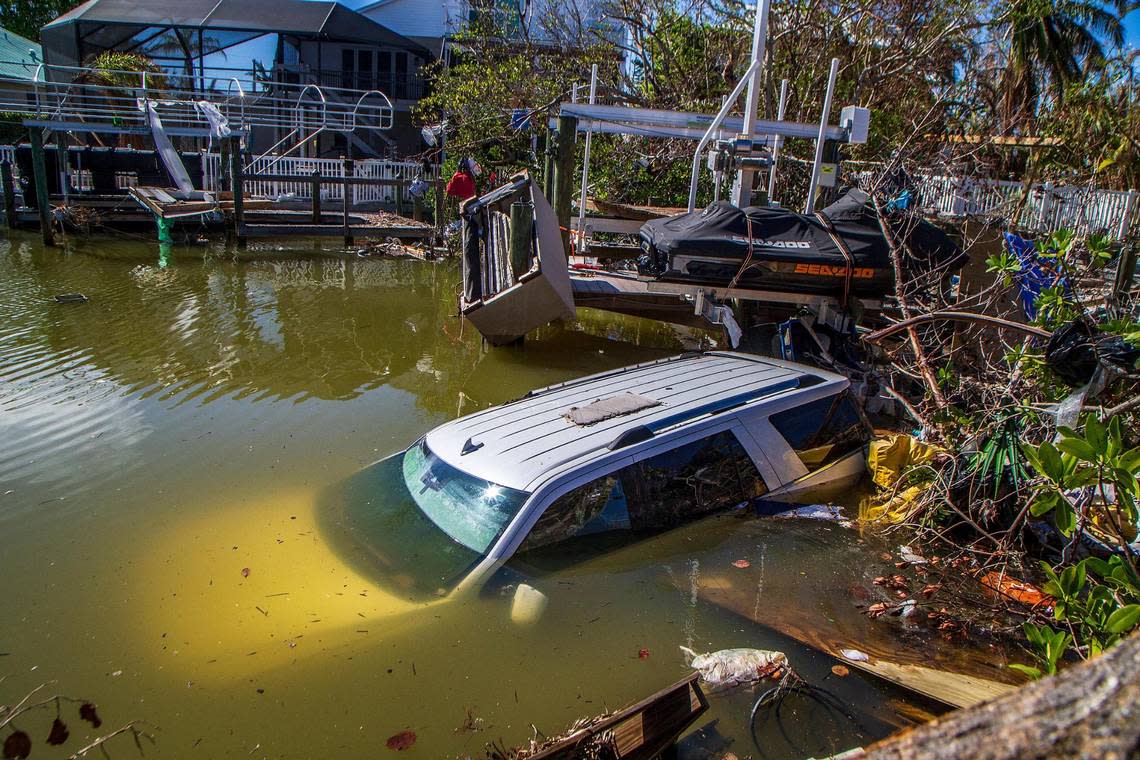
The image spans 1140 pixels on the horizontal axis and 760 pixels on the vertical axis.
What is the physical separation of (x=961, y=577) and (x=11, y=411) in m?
8.49

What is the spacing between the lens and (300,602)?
443 centimetres

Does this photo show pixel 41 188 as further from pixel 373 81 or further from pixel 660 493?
pixel 660 493

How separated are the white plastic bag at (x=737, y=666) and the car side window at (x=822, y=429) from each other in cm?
181

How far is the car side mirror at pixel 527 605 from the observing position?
425 centimetres

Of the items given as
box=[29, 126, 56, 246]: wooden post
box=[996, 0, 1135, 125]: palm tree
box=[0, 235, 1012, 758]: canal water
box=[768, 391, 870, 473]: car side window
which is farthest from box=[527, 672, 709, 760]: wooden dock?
box=[996, 0, 1135, 125]: palm tree

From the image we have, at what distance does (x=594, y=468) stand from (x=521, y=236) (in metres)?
5.87

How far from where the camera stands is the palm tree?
78.3 ft

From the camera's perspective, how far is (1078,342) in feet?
14.2

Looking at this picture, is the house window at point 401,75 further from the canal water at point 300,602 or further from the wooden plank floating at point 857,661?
the wooden plank floating at point 857,661

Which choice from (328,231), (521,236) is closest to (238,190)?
(328,231)

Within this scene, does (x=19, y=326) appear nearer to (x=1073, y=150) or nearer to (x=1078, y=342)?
(x=1078, y=342)

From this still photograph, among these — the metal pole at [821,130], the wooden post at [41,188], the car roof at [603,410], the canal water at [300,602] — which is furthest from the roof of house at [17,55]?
the car roof at [603,410]

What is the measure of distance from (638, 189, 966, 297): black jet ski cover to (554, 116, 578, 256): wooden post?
141 inches

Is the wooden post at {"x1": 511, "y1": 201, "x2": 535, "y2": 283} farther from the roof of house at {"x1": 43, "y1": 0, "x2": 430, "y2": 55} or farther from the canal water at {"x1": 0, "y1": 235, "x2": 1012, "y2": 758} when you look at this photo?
the roof of house at {"x1": 43, "y1": 0, "x2": 430, "y2": 55}
